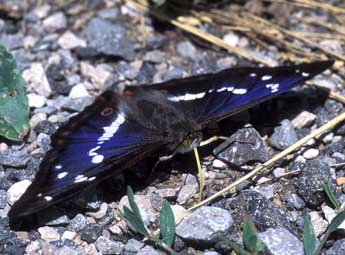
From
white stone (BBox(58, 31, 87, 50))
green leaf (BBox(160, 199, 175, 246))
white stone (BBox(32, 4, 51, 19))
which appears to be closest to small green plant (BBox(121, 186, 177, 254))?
green leaf (BBox(160, 199, 175, 246))

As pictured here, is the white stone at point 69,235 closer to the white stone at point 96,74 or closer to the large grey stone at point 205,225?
the large grey stone at point 205,225

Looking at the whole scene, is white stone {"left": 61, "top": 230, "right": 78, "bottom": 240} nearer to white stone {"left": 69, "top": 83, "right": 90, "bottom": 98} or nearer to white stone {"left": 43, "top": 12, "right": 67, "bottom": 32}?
white stone {"left": 69, "top": 83, "right": 90, "bottom": 98}

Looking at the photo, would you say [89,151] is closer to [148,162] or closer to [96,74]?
[148,162]

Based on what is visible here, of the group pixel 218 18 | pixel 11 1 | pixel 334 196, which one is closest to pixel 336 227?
pixel 334 196

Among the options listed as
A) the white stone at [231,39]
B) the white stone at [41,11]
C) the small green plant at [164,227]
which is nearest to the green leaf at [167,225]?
the small green plant at [164,227]

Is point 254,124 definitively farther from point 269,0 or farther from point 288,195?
point 269,0
